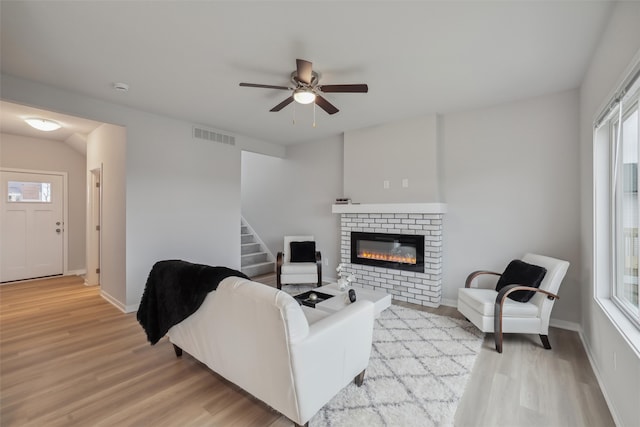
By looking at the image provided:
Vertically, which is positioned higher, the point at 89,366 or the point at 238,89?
the point at 238,89

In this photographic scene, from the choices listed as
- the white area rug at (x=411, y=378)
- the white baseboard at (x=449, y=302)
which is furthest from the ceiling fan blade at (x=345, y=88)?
the white baseboard at (x=449, y=302)

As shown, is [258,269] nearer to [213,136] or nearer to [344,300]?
[213,136]

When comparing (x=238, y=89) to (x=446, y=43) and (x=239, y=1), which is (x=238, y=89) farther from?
(x=446, y=43)

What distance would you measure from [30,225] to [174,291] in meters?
5.33

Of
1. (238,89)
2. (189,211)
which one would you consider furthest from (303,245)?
(238,89)

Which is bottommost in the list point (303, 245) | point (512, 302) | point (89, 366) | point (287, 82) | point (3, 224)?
point (89, 366)

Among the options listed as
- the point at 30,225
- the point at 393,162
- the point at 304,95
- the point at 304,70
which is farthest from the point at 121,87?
the point at 30,225

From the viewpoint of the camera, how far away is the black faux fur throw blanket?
6.26ft

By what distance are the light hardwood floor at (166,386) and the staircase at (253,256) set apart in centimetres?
260

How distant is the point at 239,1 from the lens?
1.87m

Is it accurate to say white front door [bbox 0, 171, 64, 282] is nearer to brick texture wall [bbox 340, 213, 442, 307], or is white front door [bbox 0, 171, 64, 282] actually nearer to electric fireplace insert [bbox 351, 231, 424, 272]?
brick texture wall [bbox 340, 213, 442, 307]

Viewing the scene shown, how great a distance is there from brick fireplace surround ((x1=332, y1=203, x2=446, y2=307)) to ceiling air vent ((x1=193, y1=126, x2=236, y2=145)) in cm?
216

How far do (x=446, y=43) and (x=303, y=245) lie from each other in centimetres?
360

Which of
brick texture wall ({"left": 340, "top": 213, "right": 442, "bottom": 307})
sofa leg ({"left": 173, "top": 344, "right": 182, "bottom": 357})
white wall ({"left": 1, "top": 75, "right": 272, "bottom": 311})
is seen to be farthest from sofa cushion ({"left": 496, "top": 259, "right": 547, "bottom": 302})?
white wall ({"left": 1, "top": 75, "right": 272, "bottom": 311})
